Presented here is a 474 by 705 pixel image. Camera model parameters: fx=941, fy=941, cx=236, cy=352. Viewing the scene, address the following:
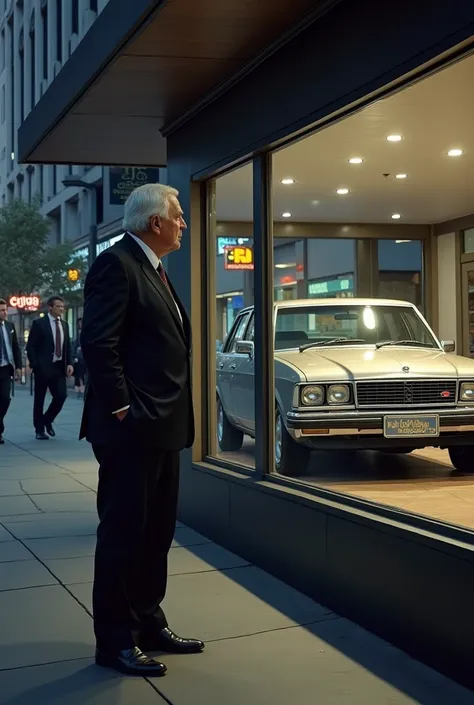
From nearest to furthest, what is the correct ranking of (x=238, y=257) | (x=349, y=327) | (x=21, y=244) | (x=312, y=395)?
(x=238, y=257)
(x=312, y=395)
(x=349, y=327)
(x=21, y=244)

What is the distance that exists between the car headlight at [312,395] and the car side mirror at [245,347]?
58 centimetres

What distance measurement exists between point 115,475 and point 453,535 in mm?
1512

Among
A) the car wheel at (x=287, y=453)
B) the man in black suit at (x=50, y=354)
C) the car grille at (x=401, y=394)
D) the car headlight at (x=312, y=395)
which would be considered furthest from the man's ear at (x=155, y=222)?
the man in black suit at (x=50, y=354)

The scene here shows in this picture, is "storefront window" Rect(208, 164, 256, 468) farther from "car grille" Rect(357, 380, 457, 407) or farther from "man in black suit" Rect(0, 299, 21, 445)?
"man in black suit" Rect(0, 299, 21, 445)

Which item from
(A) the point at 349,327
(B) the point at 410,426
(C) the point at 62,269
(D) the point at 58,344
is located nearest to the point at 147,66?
(A) the point at 349,327

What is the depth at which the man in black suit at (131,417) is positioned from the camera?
13.0ft

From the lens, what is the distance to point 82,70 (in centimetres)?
656

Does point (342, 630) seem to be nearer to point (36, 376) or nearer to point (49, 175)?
point (36, 376)

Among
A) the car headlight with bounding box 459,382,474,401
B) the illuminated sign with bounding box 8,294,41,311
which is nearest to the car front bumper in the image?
the car headlight with bounding box 459,382,474,401

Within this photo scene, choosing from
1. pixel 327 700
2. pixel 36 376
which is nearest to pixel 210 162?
pixel 327 700

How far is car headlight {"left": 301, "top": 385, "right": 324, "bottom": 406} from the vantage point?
6863 millimetres

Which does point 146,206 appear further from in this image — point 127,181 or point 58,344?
point 127,181

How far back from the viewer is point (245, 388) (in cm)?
661

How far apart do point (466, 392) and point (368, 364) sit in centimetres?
78
